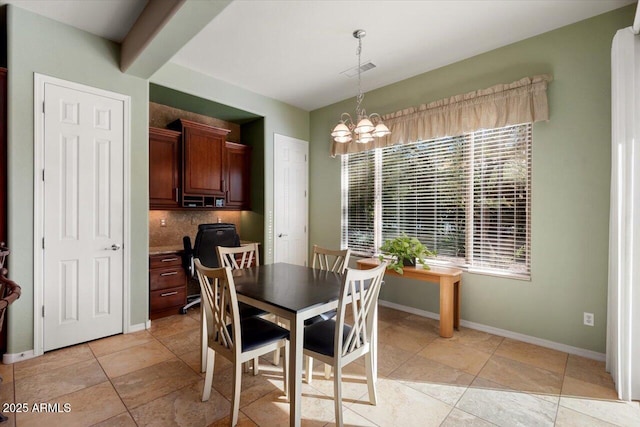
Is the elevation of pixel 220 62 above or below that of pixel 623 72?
above

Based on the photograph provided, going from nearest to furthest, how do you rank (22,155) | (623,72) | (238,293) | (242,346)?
1. (242,346)
2. (238,293)
3. (623,72)
4. (22,155)

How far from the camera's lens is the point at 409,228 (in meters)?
3.86

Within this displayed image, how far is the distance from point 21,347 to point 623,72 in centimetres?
516

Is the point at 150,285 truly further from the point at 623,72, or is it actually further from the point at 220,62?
the point at 623,72

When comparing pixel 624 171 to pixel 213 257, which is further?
pixel 213 257

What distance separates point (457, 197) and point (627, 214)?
1467 mm

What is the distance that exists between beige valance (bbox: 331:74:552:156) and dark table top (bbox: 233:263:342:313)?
6.97 ft

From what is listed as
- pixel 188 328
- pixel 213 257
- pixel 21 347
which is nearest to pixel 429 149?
pixel 213 257

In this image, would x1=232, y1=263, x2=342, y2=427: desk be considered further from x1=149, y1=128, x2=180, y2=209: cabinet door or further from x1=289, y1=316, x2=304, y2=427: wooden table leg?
x1=149, y1=128, x2=180, y2=209: cabinet door

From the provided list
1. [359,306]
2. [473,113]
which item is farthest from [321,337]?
[473,113]

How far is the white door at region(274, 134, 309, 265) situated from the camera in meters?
4.58

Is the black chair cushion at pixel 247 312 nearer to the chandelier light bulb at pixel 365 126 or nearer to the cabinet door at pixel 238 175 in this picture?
the chandelier light bulb at pixel 365 126

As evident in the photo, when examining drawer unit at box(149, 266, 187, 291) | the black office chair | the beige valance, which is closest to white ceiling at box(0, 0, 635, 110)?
the beige valance

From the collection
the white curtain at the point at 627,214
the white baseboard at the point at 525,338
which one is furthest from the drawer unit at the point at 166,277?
the white curtain at the point at 627,214
